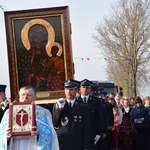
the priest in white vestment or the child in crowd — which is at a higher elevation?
the priest in white vestment

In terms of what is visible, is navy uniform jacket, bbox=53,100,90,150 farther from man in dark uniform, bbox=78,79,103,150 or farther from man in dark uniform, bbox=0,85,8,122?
man in dark uniform, bbox=78,79,103,150

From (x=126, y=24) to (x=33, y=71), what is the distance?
65.3 ft

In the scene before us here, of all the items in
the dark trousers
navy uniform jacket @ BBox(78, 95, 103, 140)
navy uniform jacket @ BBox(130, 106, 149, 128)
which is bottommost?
the dark trousers

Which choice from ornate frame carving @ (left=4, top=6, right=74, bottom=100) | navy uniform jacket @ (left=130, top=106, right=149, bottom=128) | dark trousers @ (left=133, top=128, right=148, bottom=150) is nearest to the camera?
ornate frame carving @ (left=4, top=6, right=74, bottom=100)

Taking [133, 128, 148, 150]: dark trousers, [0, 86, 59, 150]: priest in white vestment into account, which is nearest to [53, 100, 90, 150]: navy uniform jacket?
[0, 86, 59, 150]: priest in white vestment

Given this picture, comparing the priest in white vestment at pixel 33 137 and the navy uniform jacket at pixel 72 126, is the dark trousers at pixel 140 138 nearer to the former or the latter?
the navy uniform jacket at pixel 72 126

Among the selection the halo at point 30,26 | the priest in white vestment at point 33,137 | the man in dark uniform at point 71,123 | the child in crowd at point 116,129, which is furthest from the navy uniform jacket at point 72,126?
the child in crowd at point 116,129

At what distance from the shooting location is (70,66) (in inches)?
414

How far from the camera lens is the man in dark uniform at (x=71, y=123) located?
675 cm

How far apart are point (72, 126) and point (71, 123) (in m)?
0.05

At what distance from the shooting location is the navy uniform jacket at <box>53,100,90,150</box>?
675cm

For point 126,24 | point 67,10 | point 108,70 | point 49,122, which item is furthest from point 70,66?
point 108,70

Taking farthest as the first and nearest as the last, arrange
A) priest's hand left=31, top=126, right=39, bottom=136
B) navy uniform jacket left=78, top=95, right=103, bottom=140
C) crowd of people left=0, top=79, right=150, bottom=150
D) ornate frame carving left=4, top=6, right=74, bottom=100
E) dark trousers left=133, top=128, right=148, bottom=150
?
dark trousers left=133, top=128, right=148, bottom=150 → ornate frame carving left=4, top=6, right=74, bottom=100 → navy uniform jacket left=78, top=95, right=103, bottom=140 → crowd of people left=0, top=79, right=150, bottom=150 → priest's hand left=31, top=126, right=39, bottom=136

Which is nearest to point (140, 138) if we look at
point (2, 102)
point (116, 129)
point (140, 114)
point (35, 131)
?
point (116, 129)
